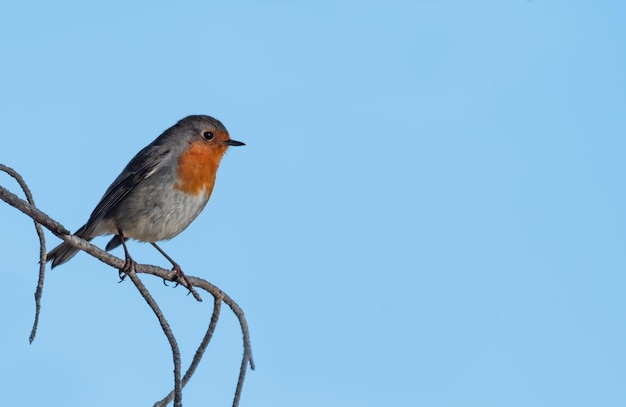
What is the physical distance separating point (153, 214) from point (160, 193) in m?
0.18

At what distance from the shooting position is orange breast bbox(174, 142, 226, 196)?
6668mm

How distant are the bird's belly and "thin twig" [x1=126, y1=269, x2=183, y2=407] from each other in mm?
2364

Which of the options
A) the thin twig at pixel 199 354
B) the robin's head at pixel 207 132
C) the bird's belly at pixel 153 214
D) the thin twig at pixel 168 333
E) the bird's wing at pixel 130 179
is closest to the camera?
the thin twig at pixel 168 333

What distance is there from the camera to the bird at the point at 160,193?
257 inches

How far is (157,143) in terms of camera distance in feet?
23.6

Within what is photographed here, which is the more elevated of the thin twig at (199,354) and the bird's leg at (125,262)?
the bird's leg at (125,262)

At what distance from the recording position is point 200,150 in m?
6.97

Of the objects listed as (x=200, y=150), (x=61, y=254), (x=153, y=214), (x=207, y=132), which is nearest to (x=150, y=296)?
(x=61, y=254)

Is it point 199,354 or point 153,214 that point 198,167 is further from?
point 199,354

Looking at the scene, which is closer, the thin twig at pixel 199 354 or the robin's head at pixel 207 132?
the thin twig at pixel 199 354

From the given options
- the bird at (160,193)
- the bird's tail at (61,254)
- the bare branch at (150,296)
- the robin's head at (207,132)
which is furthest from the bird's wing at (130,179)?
the bare branch at (150,296)

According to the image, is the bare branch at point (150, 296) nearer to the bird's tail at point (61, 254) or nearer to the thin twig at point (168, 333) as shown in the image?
the thin twig at point (168, 333)

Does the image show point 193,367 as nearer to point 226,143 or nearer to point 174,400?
point 174,400

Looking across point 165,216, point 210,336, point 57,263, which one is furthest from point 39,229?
point 165,216
